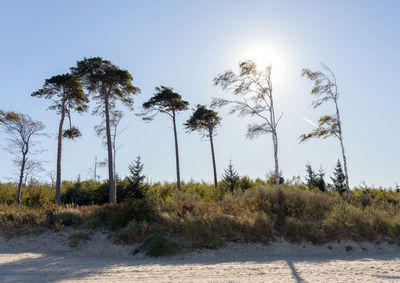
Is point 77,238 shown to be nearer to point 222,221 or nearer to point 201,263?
point 201,263

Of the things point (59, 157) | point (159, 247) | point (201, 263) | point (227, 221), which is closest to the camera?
point (201, 263)

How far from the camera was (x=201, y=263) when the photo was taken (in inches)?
362

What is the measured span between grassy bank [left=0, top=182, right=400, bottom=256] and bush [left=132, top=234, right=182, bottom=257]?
400mm

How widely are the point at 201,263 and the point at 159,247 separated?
7.16ft

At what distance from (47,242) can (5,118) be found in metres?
16.2

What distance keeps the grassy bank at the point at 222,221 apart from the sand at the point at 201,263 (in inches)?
19.9

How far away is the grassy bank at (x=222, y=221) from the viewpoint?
11.5 meters

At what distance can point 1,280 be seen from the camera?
694cm

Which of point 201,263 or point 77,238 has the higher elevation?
point 77,238

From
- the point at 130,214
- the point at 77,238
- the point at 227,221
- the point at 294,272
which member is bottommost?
the point at 294,272

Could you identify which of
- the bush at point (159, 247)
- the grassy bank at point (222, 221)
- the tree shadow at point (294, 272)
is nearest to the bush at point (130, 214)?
the grassy bank at point (222, 221)

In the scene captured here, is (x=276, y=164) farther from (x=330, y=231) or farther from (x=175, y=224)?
(x=175, y=224)

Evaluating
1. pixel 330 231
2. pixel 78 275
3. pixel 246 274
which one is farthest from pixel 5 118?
pixel 330 231

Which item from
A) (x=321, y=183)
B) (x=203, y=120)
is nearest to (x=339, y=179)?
(x=321, y=183)
